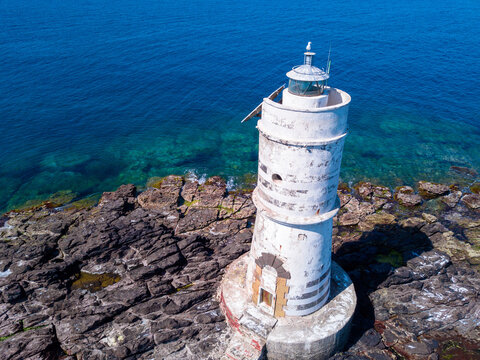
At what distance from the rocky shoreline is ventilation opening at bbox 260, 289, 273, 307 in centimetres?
279

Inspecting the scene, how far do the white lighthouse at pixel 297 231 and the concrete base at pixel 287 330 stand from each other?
48 mm

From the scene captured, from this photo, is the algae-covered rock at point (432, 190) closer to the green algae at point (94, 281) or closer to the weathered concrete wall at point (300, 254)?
the weathered concrete wall at point (300, 254)

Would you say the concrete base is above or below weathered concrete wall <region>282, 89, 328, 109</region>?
below

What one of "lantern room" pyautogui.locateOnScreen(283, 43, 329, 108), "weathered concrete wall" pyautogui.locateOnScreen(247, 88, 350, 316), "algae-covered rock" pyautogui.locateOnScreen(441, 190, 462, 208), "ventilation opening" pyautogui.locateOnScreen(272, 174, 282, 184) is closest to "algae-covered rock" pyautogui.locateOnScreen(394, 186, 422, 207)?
"algae-covered rock" pyautogui.locateOnScreen(441, 190, 462, 208)

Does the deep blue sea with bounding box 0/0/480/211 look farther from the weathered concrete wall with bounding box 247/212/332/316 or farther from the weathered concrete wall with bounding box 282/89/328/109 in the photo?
the weathered concrete wall with bounding box 282/89/328/109

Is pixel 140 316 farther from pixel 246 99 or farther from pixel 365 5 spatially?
pixel 365 5

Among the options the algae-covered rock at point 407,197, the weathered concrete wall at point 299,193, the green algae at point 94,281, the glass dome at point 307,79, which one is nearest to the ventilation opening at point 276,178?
the weathered concrete wall at point 299,193

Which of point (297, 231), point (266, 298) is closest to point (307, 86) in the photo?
point (297, 231)

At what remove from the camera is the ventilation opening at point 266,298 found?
1730 centimetres

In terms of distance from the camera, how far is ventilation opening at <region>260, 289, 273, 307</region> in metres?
17.3

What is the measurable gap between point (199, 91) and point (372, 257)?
39.9 m

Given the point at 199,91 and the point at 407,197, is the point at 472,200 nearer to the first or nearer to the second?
the point at 407,197

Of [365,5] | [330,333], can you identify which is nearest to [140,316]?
[330,333]

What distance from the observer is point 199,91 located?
55.4 m
